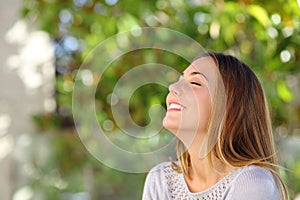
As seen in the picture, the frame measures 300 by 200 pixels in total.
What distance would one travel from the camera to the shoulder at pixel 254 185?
4.68ft

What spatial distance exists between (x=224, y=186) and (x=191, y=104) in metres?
0.18

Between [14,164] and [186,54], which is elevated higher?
[186,54]

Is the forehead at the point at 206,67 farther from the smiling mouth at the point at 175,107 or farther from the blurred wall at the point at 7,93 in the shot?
the blurred wall at the point at 7,93

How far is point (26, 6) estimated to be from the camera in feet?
9.38

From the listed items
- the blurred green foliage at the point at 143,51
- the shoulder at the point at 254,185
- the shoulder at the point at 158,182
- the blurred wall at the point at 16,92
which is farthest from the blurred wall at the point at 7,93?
the shoulder at the point at 254,185

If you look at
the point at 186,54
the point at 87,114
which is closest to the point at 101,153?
the point at 87,114

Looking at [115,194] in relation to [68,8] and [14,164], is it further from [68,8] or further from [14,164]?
[68,8]

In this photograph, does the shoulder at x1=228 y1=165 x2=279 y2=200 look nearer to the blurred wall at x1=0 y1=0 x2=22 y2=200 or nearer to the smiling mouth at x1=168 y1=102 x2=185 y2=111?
the smiling mouth at x1=168 y1=102 x2=185 y2=111

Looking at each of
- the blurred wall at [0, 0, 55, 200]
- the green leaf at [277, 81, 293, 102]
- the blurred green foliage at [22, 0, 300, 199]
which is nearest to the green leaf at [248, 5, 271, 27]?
the blurred green foliage at [22, 0, 300, 199]

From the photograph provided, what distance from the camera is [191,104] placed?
4.80ft

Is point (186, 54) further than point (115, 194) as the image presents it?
No

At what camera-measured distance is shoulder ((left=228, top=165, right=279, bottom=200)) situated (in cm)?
143

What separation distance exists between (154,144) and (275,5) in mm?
662

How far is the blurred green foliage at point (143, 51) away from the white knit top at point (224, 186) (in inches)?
33.8
